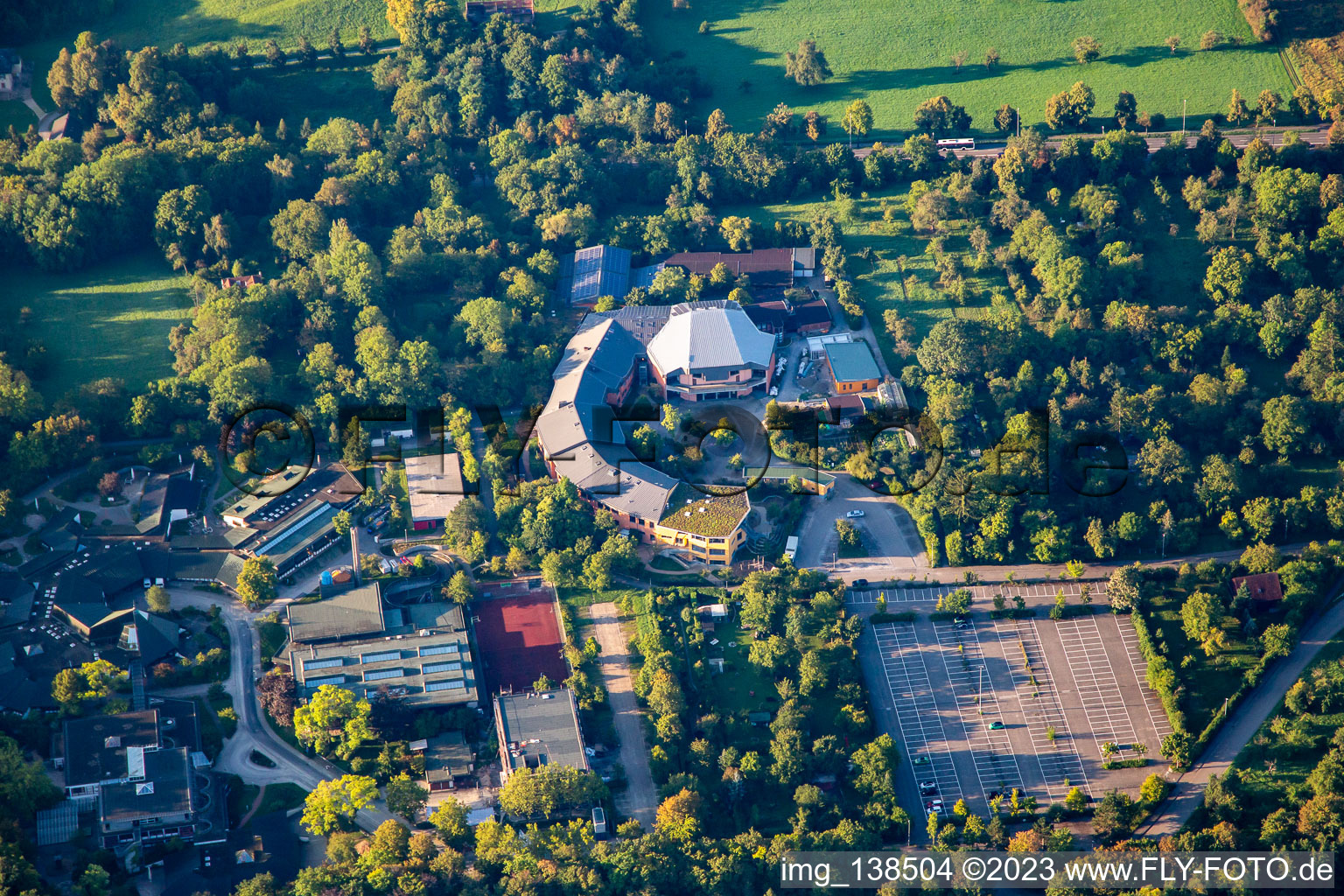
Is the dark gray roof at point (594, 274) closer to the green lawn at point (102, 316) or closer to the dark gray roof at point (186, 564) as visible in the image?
the green lawn at point (102, 316)

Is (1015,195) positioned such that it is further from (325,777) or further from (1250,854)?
(325,777)

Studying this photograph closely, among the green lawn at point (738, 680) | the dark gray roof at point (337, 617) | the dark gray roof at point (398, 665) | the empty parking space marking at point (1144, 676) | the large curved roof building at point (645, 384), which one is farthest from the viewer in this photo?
the large curved roof building at point (645, 384)

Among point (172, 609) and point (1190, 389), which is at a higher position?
point (1190, 389)

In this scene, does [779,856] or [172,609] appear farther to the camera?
[172,609]

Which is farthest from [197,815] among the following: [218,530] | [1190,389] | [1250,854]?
[1190,389]

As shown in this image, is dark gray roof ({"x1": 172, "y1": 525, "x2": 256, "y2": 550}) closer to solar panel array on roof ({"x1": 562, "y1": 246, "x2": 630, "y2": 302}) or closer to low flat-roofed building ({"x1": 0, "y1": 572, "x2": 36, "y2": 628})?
low flat-roofed building ({"x1": 0, "y1": 572, "x2": 36, "y2": 628})

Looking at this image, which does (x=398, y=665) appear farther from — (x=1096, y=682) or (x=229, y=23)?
(x=229, y=23)

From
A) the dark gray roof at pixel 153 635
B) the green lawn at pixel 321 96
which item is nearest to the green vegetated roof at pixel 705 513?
the dark gray roof at pixel 153 635
